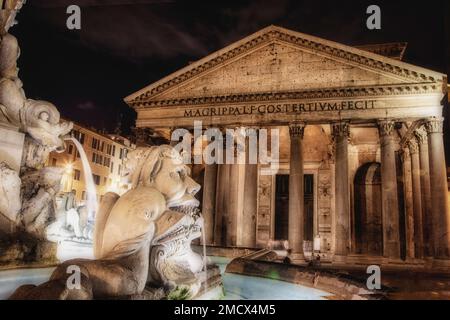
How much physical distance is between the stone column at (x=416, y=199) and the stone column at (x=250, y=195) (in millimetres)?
8017

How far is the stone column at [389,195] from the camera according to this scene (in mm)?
15938

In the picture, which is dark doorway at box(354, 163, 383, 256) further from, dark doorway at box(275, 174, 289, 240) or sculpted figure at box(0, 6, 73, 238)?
sculpted figure at box(0, 6, 73, 238)

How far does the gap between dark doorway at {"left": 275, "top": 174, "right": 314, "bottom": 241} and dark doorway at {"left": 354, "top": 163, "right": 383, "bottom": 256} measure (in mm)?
2654

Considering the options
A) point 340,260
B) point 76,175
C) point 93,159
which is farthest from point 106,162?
point 340,260

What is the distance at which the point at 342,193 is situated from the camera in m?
16.9

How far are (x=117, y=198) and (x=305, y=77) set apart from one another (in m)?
16.2

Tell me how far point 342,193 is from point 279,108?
506 centimetres

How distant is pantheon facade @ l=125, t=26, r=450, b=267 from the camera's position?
1648 cm

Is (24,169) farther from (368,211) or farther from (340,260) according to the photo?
(368,211)

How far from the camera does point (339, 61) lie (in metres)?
18.0

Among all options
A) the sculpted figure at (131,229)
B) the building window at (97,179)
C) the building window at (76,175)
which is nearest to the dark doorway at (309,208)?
the sculpted figure at (131,229)

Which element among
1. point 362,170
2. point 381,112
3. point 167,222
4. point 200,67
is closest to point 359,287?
point 167,222
